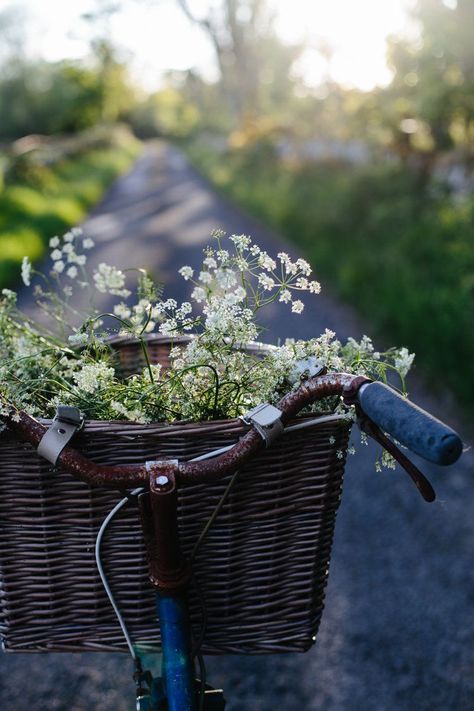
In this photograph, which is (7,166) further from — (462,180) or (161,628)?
(161,628)

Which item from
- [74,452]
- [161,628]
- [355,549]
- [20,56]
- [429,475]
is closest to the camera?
[74,452]

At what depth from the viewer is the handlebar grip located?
47.3 inches

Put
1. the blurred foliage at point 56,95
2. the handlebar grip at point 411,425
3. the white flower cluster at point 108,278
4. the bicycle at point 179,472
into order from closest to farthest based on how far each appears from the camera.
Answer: the handlebar grip at point 411,425 < the bicycle at point 179,472 < the white flower cluster at point 108,278 < the blurred foliage at point 56,95

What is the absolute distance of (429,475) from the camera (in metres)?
4.55

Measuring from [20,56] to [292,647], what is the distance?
61.6 meters

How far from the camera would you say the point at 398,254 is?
8.49 metres

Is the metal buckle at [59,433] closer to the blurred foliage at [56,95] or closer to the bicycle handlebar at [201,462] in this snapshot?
the bicycle handlebar at [201,462]

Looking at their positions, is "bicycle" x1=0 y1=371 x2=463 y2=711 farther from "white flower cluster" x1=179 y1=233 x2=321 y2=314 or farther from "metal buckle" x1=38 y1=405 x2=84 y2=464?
"white flower cluster" x1=179 y1=233 x2=321 y2=314

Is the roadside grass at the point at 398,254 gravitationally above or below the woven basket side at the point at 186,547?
above

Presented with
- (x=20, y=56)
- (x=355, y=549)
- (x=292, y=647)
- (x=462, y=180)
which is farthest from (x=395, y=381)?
(x=20, y=56)

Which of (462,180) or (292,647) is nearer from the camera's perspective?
(292,647)

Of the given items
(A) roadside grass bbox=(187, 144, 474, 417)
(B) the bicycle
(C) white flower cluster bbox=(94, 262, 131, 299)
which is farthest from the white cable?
(A) roadside grass bbox=(187, 144, 474, 417)

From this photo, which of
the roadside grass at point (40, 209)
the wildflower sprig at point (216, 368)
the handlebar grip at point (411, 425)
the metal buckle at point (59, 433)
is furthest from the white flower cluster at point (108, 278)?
the roadside grass at point (40, 209)

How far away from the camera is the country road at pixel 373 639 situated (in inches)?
114
